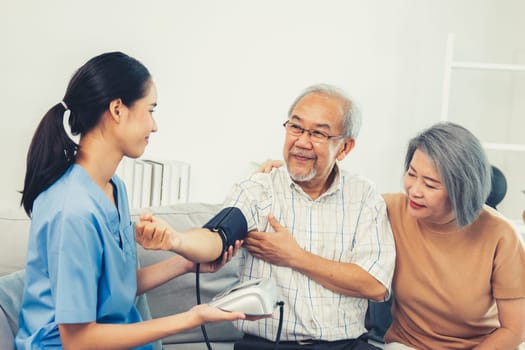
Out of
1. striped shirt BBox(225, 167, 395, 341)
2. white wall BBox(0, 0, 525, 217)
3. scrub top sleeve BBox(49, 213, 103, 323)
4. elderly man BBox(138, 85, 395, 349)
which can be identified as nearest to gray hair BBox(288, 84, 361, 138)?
elderly man BBox(138, 85, 395, 349)

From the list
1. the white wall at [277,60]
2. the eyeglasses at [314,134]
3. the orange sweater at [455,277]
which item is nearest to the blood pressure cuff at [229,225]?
the eyeglasses at [314,134]

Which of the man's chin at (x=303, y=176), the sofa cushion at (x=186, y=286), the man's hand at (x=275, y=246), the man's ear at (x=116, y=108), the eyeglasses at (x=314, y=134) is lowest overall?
the sofa cushion at (x=186, y=286)

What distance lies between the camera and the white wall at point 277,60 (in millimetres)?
3215

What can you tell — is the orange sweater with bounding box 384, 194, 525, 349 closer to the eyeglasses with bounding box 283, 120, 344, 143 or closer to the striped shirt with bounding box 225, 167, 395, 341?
the striped shirt with bounding box 225, 167, 395, 341

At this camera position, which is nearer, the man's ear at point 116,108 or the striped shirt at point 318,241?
the man's ear at point 116,108

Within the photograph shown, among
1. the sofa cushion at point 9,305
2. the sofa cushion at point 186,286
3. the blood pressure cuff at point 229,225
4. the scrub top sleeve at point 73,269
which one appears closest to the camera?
the scrub top sleeve at point 73,269

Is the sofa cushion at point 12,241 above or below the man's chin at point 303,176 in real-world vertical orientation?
below

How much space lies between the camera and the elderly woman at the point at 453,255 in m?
1.75

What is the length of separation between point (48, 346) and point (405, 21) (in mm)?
2523

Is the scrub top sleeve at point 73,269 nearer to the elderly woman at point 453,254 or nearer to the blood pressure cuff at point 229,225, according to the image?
the blood pressure cuff at point 229,225

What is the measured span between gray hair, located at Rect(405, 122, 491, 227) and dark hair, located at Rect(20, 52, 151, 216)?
31.5 inches

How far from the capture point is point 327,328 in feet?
5.73

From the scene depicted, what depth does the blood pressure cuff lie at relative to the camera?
5.24 ft

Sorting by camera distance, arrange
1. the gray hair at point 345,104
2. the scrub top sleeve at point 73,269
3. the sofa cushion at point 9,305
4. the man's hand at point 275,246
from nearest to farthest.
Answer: the scrub top sleeve at point 73,269 → the sofa cushion at point 9,305 → the man's hand at point 275,246 → the gray hair at point 345,104
